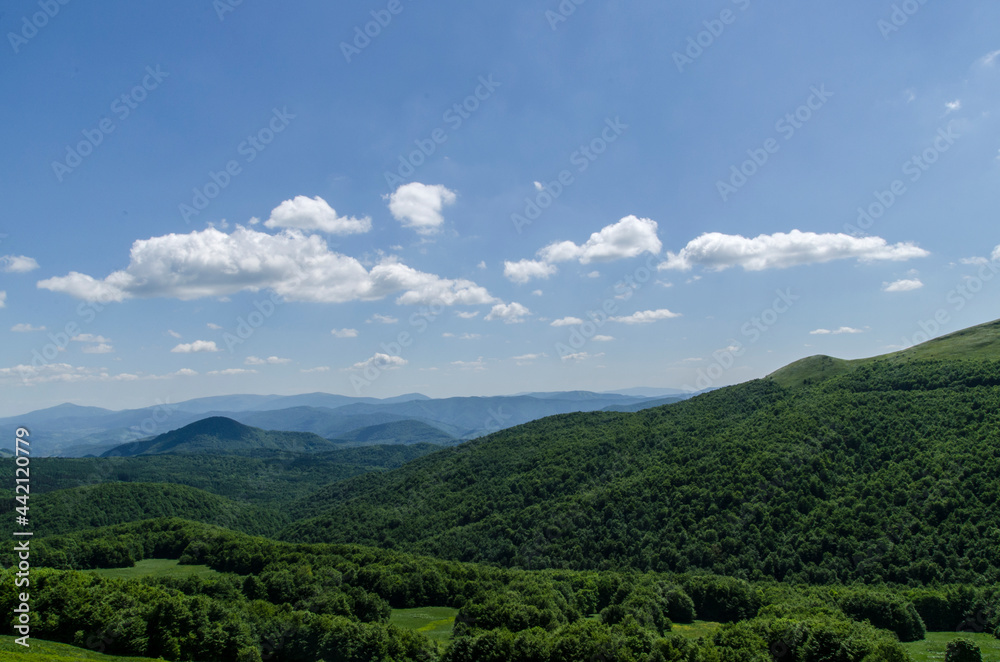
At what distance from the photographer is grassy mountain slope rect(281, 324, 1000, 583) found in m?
82.5

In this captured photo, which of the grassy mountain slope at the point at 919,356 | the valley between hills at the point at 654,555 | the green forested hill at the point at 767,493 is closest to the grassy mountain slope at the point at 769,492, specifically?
the green forested hill at the point at 767,493

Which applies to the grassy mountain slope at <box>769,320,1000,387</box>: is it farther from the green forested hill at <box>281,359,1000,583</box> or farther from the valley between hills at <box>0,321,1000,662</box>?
the green forested hill at <box>281,359,1000,583</box>

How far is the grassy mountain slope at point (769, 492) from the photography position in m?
82.5

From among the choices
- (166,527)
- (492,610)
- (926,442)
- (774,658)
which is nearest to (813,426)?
(926,442)

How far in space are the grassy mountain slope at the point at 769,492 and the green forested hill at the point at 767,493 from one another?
0.34 metres

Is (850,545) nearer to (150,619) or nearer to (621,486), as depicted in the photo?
(621,486)

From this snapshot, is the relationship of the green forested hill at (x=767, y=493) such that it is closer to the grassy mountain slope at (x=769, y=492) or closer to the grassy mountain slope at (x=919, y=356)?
the grassy mountain slope at (x=769, y=492)

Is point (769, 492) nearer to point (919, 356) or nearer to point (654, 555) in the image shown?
point (654, 555)

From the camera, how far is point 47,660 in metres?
28.5


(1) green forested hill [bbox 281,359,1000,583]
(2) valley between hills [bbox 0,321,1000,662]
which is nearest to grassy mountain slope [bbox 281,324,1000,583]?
(1) green forested hill [bbox 281,359,1000,583]

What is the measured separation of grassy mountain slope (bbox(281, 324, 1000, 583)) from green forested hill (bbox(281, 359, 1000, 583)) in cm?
34

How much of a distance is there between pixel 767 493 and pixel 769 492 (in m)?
0.48

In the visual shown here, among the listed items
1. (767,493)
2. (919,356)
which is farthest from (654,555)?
(919,356)

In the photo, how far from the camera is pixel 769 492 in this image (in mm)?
105250
